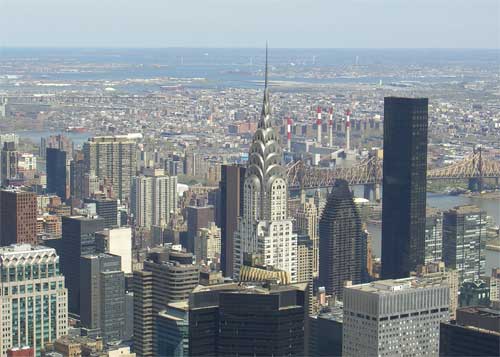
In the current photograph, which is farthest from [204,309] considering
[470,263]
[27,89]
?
[27,89]

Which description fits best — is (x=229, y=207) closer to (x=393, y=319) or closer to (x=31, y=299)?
(x=31, y=299)

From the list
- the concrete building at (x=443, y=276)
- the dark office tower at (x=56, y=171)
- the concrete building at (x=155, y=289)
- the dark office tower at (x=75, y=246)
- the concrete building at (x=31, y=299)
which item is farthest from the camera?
the dark office tower at (x=56, y=171)

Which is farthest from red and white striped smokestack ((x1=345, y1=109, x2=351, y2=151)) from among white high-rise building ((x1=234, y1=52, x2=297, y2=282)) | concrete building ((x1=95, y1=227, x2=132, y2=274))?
white high-rise building ((x1=234, y1=52, x2=297, y2=282))

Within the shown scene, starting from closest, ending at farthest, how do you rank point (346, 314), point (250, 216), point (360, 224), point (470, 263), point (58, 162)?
1. point (346, 314)
2. point (250, 216)
3. point (470, 263)
4. point (360, 224)
5. point (58, 162)

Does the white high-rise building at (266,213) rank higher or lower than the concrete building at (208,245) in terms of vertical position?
higher

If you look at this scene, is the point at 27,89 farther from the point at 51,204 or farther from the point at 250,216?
the point at 250,216

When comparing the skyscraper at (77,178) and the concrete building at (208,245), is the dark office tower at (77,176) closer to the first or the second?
the skyscraper at (77,178)

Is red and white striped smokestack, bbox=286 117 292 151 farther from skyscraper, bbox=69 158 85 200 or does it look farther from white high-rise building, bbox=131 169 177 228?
skyscraper, bbox=69 158 85 200

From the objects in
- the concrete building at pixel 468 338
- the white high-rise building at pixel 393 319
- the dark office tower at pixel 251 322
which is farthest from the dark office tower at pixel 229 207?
the concrete building at pixel 468 338
